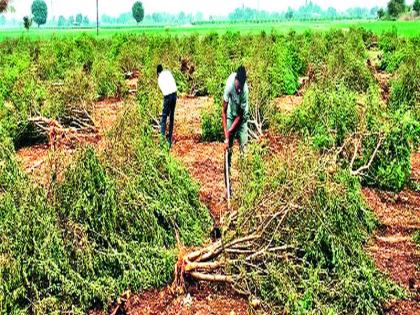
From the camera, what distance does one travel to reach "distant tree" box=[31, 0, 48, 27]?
154 m

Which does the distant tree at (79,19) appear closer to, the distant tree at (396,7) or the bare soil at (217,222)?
the distant tree at (396,7)

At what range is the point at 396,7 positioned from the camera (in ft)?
313

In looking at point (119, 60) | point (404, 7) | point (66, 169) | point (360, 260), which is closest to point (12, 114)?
point (66, 169)

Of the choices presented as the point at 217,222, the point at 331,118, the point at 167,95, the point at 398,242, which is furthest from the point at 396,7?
the point at 217,222

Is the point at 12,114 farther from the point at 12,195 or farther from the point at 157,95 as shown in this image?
the point at 12,195

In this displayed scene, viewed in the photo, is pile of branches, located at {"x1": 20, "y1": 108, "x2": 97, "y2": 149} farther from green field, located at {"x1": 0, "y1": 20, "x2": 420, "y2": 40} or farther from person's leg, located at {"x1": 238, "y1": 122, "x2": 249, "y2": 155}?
green field, located at {"x1": 0, "y1": 20, "x2": 420, "y2": 40}

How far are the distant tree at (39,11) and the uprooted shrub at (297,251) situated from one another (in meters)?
155

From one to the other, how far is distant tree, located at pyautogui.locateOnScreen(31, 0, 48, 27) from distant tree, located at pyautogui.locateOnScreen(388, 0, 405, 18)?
86482 mm

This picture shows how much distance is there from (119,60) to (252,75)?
1322cm

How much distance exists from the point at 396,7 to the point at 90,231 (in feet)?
313

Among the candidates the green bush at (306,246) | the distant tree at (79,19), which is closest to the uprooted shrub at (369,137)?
the green bush at (306,246)

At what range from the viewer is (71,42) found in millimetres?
29922

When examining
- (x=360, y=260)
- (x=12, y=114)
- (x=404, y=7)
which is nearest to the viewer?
(x=360, y=260)

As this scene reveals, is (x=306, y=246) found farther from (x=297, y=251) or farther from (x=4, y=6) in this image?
(x=4, y=6)
